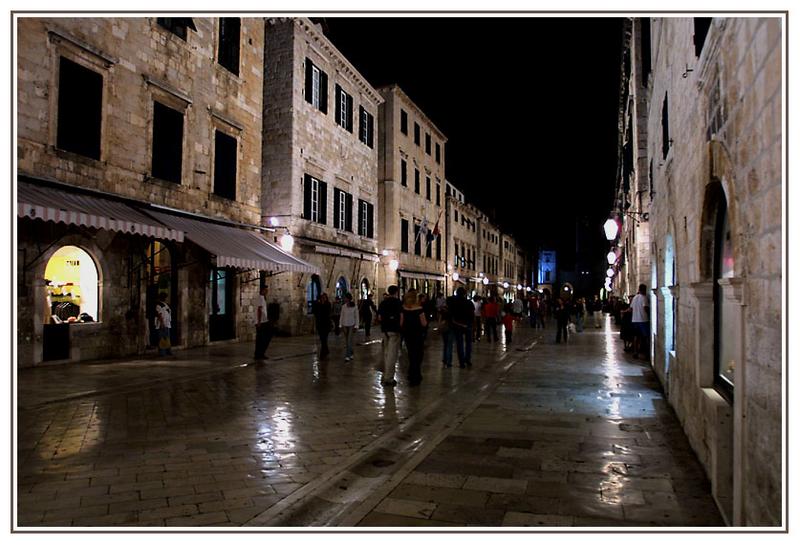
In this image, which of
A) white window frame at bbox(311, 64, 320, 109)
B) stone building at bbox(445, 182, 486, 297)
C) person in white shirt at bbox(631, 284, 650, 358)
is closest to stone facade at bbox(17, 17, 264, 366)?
white window frame at bbox(311, 64, 320, 109)

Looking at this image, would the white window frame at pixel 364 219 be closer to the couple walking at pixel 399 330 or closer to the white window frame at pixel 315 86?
the white window frame at pixel 315 86

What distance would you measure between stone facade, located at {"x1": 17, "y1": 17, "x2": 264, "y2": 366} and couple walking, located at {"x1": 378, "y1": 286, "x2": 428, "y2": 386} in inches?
284

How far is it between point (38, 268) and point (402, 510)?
1055 centimetres

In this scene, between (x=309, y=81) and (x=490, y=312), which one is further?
(x=309, y=81)

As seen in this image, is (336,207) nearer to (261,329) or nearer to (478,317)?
(478,317)

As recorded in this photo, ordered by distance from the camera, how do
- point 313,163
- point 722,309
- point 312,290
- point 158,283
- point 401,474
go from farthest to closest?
point 312,290 < point 313,163 < point 158,283 < point 401,474 < point 722,309

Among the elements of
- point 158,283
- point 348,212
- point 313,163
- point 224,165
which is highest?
point 313,163

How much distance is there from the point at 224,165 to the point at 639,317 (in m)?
12.7

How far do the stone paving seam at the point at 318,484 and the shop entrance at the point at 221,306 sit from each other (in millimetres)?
11495

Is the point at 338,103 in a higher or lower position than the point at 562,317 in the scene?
higher

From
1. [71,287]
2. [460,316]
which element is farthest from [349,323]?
[71,287]

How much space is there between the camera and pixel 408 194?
3356 cm

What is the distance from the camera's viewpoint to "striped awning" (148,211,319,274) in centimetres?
1410

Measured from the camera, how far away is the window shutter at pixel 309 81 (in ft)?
74.0
